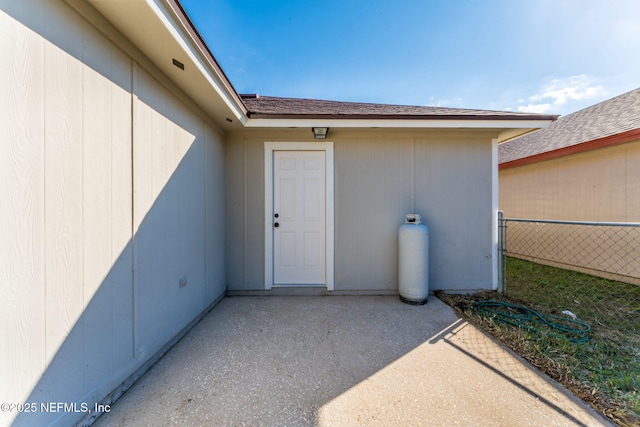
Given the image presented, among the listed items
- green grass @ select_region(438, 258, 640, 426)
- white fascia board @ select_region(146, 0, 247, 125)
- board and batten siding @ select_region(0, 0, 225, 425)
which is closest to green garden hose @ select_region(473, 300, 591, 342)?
green grass @ select_region(438, 258, 640, 426)

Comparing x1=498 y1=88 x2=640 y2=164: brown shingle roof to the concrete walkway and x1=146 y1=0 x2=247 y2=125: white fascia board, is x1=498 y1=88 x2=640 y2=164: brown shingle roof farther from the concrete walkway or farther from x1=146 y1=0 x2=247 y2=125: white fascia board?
x1=146 y1=0 x2=247 y2=125: white fascia board

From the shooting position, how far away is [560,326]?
2428 mm

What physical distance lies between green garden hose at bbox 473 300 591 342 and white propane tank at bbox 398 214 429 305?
69 centimetres

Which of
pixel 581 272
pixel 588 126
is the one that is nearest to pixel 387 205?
pixel 581 272

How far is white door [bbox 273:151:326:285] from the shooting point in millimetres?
3510

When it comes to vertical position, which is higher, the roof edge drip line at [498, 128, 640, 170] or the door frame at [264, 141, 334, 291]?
the roof edge drip line at [498, 128, 640, 170]

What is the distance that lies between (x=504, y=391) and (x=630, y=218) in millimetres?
4498

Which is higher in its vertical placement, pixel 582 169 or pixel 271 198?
pixel 582 169

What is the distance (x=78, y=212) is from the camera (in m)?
1.37

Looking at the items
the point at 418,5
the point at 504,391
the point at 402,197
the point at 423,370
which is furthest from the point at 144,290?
the point at 418,5

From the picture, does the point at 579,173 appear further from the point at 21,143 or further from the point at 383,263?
the point at 21,143

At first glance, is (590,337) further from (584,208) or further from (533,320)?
(584,208)

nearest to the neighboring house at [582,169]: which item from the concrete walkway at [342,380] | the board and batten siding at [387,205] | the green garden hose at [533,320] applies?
the board and batten siding at [387,205]

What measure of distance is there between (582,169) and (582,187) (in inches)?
13.8
